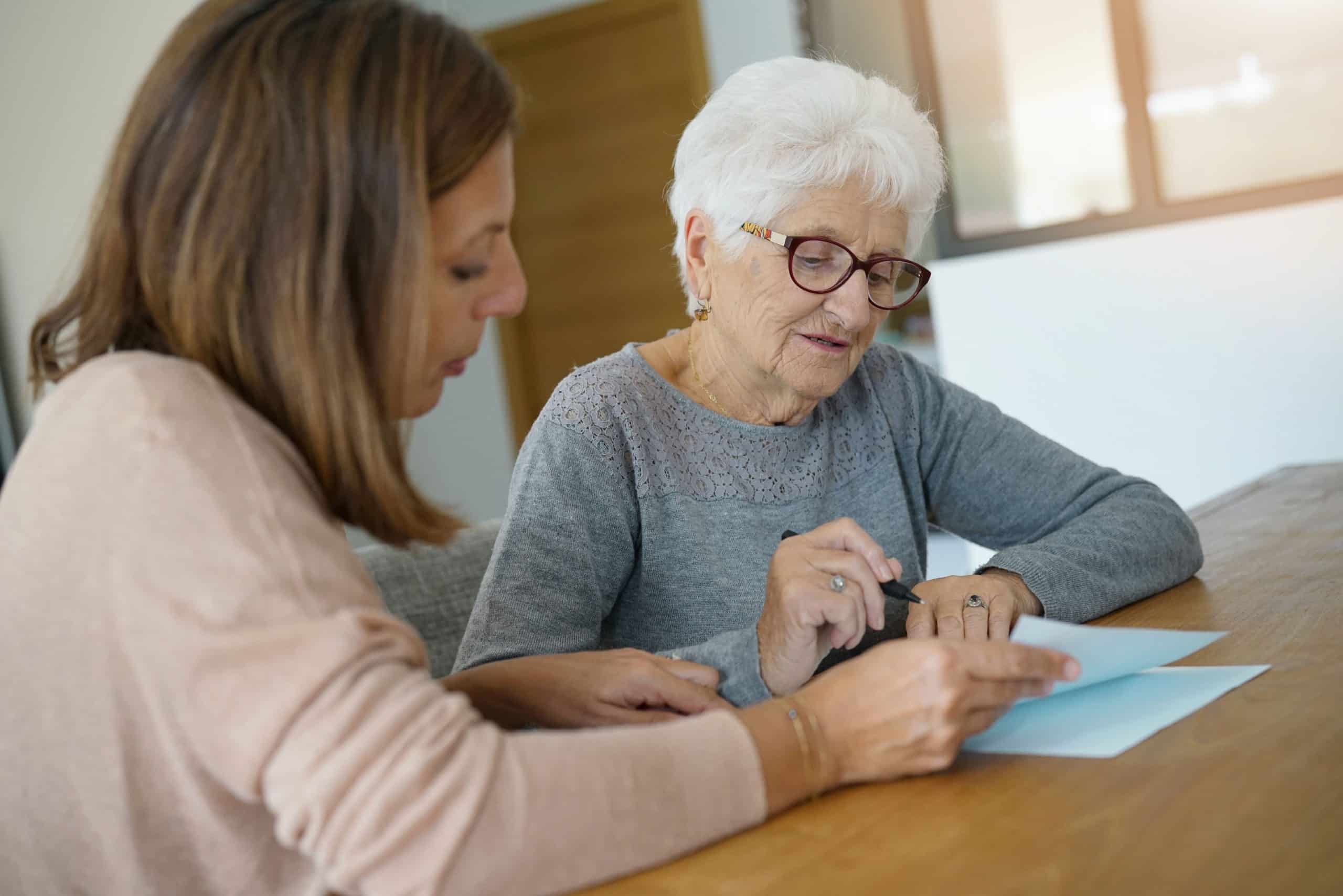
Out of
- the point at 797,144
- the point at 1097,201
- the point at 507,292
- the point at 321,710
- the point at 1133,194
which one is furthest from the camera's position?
the point at 1097,201

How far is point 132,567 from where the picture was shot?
0.71 m

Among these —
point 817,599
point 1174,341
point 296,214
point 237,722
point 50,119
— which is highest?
point 50,119

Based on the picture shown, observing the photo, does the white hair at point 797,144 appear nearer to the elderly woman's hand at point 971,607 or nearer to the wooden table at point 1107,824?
the elderly woman's hand at point 971,607

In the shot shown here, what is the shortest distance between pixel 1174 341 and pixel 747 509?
2.65 meters

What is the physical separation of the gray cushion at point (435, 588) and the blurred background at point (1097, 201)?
1.93 m

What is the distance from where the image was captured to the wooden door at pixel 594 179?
4.91m

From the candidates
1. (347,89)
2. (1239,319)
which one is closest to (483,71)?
(347,89)

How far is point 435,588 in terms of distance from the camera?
5.25 feet

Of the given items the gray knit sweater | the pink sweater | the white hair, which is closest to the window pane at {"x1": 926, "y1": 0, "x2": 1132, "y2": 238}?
the gray knit sweater

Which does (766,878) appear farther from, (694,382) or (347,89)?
(694,382)

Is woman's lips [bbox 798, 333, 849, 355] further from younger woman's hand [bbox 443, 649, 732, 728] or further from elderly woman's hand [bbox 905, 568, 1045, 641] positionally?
younger woman's hand [bbox 443, 649, 732, 728]

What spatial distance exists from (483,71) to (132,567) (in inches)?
15.8

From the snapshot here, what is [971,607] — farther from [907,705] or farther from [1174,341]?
[1174,341]

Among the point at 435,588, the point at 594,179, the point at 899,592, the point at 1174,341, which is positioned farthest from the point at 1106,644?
the point at 594,179
